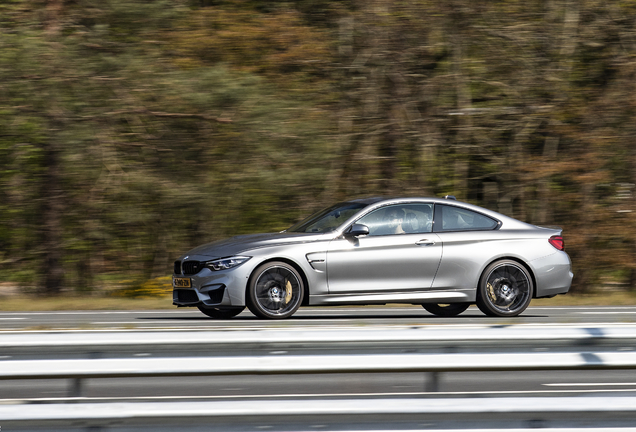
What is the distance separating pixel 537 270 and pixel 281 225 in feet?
24.1

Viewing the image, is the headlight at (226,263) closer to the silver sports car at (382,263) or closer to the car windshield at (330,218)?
the silver sports car at (382,263)

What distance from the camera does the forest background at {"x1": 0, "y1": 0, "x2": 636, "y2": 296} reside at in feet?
53.3

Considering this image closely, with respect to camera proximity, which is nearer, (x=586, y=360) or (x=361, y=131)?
(x=586, y=360)

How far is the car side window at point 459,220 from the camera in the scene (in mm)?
10109

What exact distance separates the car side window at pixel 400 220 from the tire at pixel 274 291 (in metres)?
1.06

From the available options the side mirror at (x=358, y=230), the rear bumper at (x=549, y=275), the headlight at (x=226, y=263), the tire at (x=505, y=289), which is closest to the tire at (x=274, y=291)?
the headlight at (x=226, y=263)

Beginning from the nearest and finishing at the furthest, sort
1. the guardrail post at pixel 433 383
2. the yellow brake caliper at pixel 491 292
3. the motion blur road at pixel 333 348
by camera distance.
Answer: the motion blur road at pixel 333 348 → the guardrail post at pixel 433 383 → the yellow brake caliper at pixel 491 292

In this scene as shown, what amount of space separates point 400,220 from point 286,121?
6857 mm

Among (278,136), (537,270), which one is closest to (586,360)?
(537,270)

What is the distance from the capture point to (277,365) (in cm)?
401

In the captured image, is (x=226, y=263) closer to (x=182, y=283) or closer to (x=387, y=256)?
(x=182, y=283)

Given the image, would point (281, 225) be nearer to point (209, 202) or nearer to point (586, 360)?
point (209, 202)

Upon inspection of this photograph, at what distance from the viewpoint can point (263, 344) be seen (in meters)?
4.18

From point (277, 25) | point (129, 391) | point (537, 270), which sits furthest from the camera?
point (277, 25)
